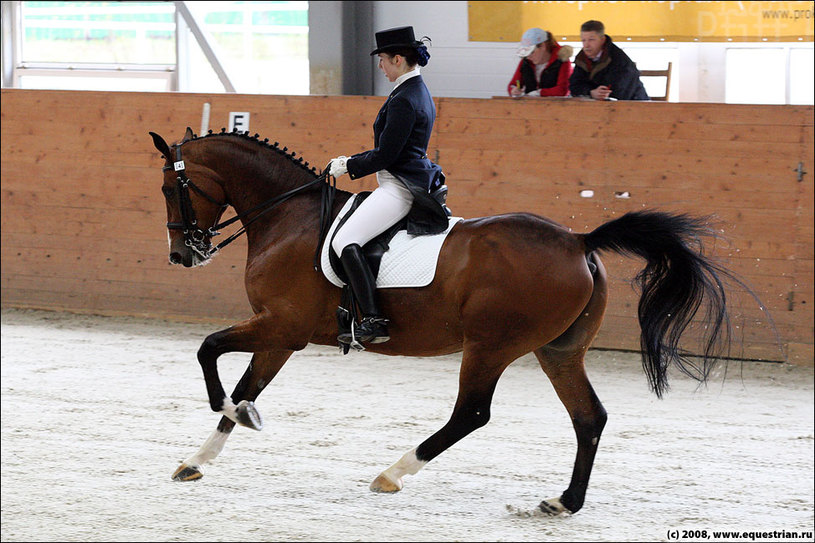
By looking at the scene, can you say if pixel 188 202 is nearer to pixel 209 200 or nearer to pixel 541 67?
pixel 209 200

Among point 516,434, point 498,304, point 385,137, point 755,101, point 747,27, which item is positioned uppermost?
point 747,27

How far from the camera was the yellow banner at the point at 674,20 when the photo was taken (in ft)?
22.9

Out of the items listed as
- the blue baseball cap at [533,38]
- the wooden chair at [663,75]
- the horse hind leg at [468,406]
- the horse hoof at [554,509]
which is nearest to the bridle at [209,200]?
the horse hind leg at [468,406]

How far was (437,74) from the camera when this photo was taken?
7250mm

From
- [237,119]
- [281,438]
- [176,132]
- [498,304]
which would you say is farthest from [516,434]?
[176,132]

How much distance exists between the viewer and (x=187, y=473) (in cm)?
403

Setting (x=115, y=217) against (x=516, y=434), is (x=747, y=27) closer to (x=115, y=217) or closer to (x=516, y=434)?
(x=516, y=434)

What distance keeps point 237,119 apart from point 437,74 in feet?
5.01

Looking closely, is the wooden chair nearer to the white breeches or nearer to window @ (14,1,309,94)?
window @ (14,1,309,94)

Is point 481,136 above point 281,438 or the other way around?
Result: above

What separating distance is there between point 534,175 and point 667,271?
10.3ft

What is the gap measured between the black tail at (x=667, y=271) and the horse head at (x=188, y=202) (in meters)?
1.48

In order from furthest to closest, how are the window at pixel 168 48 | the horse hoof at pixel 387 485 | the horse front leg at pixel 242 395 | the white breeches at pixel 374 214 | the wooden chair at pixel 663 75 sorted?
the window at pixel 168 48, the wooden chair at pixel 663 75, the horse front leg at pixel 242 395, the horse hoof at pixel 387 485, the white breeches at pixel 374 214

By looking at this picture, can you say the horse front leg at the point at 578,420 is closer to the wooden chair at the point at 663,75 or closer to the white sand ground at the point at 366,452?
the white sand ground at the point at 366,452
